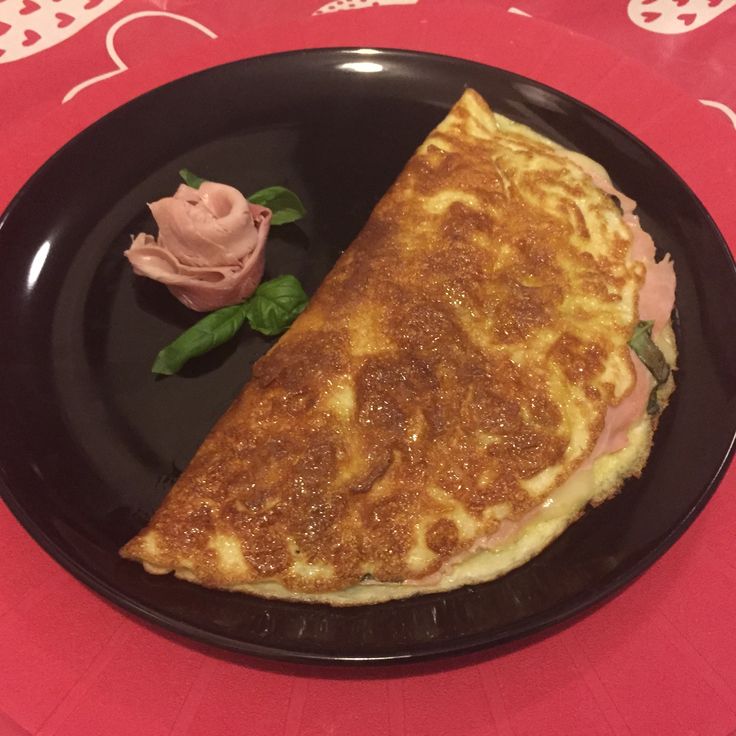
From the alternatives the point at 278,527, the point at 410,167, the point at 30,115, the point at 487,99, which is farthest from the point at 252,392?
the point at 30,115

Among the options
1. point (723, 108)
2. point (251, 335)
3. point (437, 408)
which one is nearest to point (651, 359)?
point (437, 408)

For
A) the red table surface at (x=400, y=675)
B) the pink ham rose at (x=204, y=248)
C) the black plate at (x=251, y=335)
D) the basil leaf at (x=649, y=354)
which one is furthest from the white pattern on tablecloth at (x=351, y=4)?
the red table surface at (x=400, y=675)

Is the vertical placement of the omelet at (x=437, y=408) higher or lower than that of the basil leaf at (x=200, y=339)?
lower

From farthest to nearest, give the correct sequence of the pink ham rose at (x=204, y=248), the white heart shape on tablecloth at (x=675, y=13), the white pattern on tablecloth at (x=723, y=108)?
the white heart shape on tablecloth at (x=675, y=13) < the white pattern on tablecloth at (x=723, y=108) < the pink ham rose at (x=204, y=248)

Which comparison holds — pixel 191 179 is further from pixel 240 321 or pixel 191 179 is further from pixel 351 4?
pixel 351 4

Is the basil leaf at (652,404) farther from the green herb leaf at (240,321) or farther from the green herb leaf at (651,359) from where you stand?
the green herb leaf at (240,321)

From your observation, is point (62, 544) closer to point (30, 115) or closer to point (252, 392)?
point (252, 392)

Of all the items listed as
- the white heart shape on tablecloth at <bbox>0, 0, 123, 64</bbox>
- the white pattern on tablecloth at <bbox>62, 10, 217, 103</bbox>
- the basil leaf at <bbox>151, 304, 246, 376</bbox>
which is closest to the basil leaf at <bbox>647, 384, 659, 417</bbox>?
the basil leaf at <bbox>151, 304, 246, 376</bbox>
